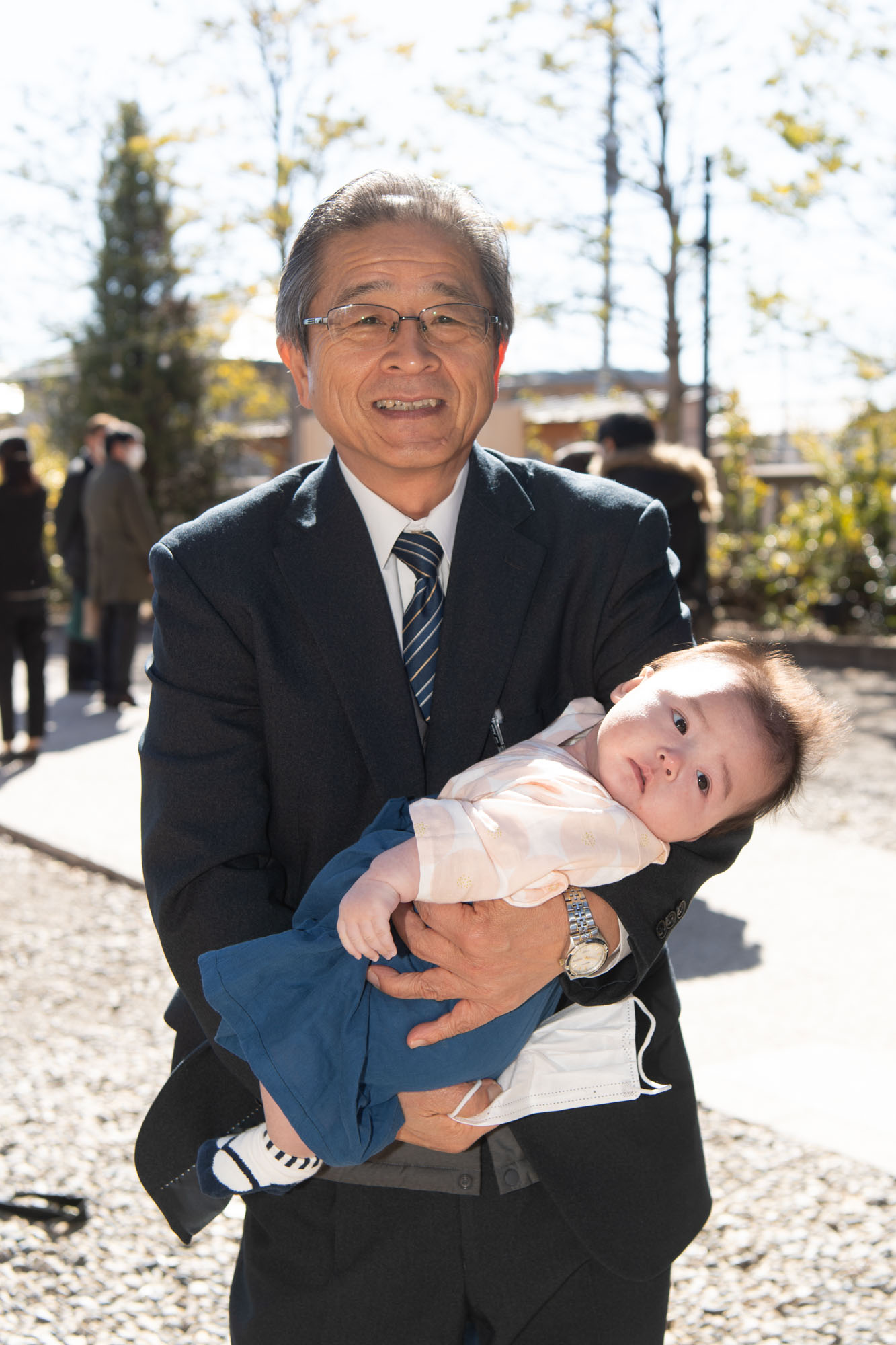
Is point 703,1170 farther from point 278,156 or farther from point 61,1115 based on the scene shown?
point 278,156

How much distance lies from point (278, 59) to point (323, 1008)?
835 inches

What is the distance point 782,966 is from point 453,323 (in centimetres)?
350

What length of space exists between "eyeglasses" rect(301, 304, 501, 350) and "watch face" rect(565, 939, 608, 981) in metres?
0.99

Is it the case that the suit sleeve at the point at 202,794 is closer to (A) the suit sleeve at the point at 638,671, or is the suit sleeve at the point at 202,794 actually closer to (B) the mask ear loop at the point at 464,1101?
(B) the mask ear loop at the point at 464,1101

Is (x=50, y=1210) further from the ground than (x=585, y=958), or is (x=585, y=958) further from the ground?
(x=585, y=958)

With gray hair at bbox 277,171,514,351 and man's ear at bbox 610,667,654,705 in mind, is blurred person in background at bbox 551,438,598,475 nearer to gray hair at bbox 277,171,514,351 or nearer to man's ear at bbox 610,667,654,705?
gray hair at bbox 277,171,514,351

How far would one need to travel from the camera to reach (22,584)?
8789mm

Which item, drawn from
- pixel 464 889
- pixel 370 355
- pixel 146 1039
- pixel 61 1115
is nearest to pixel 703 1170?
pixel 464 889

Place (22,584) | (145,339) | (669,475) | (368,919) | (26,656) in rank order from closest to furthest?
(368,919) → (669,475) → (22,584) → (26,656) → (145,339)

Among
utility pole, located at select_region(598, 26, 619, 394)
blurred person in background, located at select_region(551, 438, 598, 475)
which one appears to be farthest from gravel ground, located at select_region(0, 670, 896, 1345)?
utility pole, located at select_region(598, 26, 619, 394)

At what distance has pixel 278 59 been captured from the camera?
19922mm

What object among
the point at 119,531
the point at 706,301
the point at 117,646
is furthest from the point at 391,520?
the point at 706,301

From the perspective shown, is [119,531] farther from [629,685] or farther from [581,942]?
[581,942]

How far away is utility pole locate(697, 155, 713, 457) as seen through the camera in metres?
14.1
